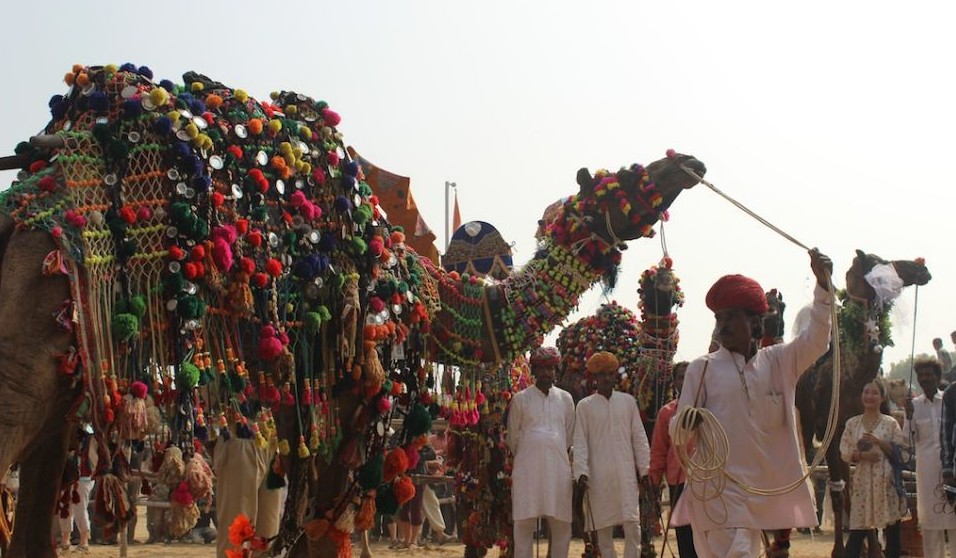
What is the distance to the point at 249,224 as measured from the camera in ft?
21.2

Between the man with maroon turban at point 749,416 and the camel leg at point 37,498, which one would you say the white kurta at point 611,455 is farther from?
the camel leg at point 37,498

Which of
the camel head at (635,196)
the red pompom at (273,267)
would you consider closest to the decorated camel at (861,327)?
the camel head at (635,196)

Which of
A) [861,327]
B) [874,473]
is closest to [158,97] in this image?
[874,473]

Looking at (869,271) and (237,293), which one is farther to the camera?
(869,271)

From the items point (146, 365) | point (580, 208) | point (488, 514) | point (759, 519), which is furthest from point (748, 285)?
point (488, 514)

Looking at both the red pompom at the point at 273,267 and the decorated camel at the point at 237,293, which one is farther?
the red pompom at the point at 273,267

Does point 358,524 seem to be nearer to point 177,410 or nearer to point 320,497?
point 320,497

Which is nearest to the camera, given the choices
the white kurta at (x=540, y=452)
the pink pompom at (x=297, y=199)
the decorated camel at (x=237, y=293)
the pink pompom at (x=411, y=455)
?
the decorated camel at (x=237, y=293)

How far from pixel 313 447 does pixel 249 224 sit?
4.83 ft

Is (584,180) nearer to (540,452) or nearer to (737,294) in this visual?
(737,294)

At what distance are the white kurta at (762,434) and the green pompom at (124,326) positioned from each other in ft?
9.10

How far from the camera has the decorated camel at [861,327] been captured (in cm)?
1261

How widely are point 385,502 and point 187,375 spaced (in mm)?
2119

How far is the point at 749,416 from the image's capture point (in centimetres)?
628
